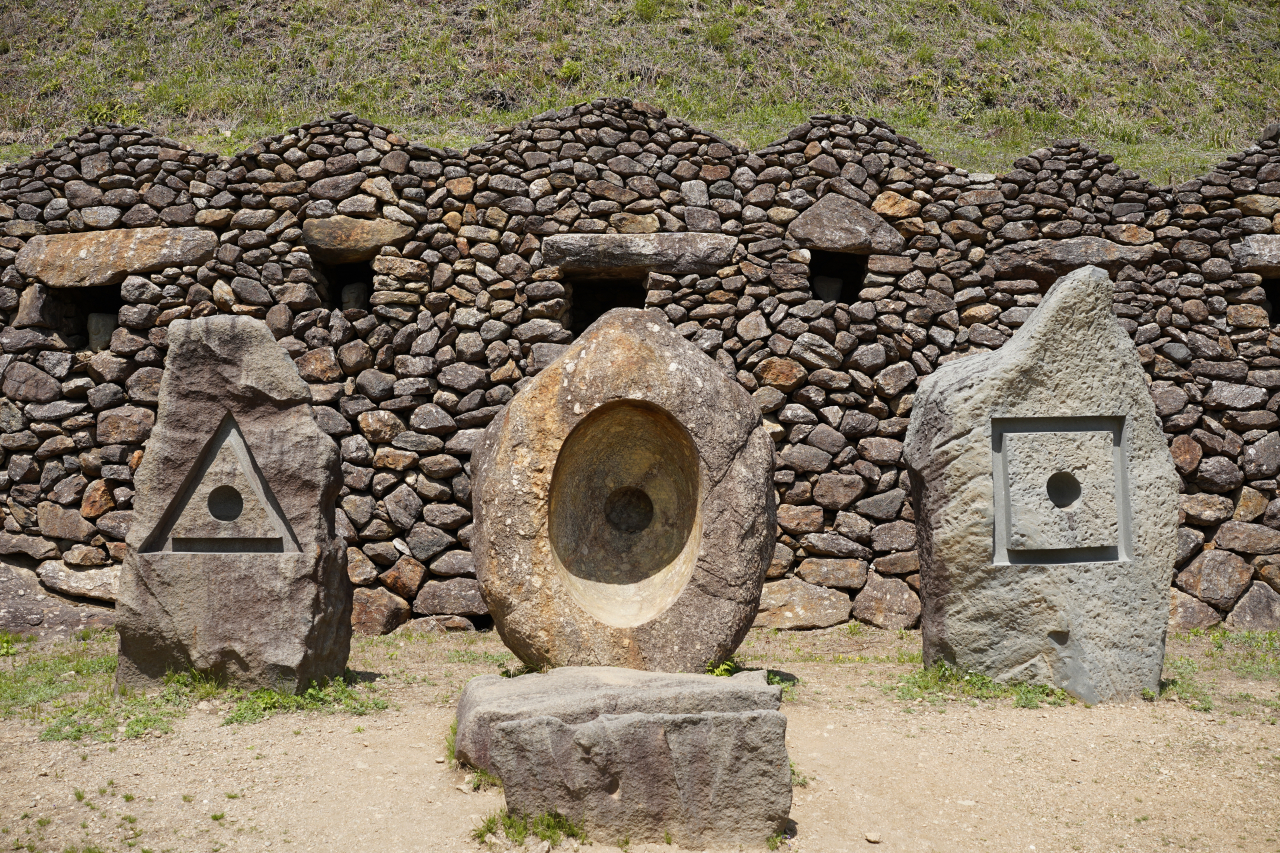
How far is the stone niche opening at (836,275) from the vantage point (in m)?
7.87

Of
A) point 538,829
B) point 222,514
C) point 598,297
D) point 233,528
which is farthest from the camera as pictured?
point 598,297

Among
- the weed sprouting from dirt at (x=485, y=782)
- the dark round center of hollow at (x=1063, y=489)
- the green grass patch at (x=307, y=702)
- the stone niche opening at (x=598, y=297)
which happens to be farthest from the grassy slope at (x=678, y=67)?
the weed sprouting from dirt at (x=485, y=782)

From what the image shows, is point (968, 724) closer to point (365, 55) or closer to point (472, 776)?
point (472, 776)

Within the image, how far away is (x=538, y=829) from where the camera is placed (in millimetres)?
3102

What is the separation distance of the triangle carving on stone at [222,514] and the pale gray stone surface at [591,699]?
1623mm

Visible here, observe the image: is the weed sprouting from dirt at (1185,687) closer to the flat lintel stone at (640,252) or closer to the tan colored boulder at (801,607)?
the tan colored boulder at (801,607)

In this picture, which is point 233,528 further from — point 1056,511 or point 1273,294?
point 1273,294

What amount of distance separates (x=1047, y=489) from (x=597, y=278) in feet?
13.3

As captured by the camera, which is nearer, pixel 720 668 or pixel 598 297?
pixel 720 668

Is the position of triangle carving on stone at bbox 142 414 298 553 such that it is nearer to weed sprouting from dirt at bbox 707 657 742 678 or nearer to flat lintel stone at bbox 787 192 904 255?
weed sprouting from dirt at bbox 707 657 742 678

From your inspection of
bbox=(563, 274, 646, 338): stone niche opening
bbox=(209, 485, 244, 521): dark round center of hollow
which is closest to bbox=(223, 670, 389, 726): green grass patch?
bbox=(209, 485, 244, 521): dark round center of hollow

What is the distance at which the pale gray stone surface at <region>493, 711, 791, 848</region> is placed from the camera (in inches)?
122

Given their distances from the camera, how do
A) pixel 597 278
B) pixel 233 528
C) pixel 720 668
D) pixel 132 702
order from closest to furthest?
pixel 132 702 < pixel 720 668 < pixel 233 528 < pixel 597 278

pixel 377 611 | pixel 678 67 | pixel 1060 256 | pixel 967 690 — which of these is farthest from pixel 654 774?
pixel 678 67
